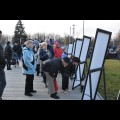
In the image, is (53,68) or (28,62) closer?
(53,68)

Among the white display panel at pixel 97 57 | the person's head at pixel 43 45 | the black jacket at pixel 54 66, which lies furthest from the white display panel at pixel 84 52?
the white display panel at pixel 97 57

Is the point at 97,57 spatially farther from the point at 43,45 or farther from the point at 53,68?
the point at 43,45

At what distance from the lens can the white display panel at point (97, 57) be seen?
5.82 m

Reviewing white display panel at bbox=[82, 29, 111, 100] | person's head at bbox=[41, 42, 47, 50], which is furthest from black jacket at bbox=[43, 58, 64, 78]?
person's head at bbox=[41, 42, 47, 50]

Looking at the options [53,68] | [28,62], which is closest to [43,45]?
[28,62]

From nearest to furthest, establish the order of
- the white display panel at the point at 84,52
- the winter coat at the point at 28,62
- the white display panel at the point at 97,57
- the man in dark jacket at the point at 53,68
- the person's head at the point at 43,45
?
1. the white display panel at the point at 97,57
2. the man in dark jacket at the point at 53,68
3. the winter coat at the point at 28,62
4. the white display panel at the point at 84,52
5. the person's head at the point at 43,45

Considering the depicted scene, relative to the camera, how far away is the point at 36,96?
30.0 ft

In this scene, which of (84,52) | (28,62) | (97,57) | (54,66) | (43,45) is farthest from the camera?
(43,45)

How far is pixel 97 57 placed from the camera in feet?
19.8

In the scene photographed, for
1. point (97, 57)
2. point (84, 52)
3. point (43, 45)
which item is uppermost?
point (97, 57)

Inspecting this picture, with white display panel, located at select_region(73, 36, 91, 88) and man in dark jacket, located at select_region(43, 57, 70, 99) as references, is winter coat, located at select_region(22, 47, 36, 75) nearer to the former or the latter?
man in dark jacket, located at select_region(43, 57, 70, 99)

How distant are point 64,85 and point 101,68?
12.8 ft

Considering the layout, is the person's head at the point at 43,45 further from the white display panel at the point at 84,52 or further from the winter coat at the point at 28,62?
the winter coat at the point at 28,62
